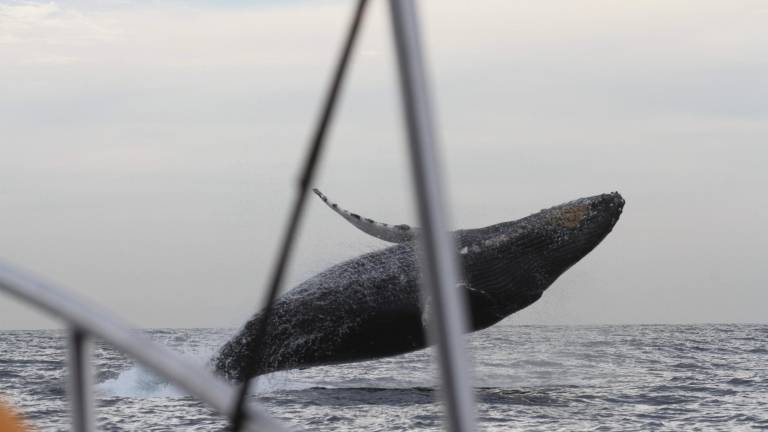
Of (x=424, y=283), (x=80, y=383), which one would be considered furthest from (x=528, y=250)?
(x=424, y=283)

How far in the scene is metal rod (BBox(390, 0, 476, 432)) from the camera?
1.25m

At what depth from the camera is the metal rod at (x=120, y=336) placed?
1792 millimetres

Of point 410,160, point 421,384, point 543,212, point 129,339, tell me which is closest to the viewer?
point 410,160

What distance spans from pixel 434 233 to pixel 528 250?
15101 millimetres

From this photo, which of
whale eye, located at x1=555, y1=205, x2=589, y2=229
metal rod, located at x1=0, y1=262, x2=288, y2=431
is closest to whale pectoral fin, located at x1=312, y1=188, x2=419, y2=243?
whale eye, located at x1=555, y1=205, x2=589, y2=229

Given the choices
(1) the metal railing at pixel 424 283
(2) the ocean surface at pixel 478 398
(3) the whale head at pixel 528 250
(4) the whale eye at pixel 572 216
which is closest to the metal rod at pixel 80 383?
(1) the metal railing at pixel 424 283

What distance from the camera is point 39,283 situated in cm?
194

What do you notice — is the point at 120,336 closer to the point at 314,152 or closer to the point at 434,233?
the point at 314,152

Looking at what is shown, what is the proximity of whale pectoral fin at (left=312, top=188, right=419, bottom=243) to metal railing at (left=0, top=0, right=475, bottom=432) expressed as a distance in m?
14.1

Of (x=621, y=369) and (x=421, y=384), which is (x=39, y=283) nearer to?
(x=421, y=384)

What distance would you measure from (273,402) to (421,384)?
4.28 m

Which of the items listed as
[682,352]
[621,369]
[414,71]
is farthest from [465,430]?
[682,352]

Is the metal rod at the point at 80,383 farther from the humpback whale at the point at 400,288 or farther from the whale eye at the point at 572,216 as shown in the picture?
the whale eye at the point at 572,216

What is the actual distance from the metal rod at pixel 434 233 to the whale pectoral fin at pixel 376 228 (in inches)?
580
